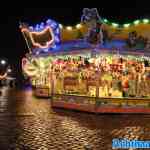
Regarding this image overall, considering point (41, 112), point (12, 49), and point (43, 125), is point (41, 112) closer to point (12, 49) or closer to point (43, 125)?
point (43, 125)

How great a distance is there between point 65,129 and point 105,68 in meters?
6.19

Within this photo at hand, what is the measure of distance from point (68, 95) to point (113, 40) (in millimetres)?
3096

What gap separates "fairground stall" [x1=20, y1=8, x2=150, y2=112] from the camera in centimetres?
1934

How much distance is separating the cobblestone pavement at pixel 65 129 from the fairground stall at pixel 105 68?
106cm

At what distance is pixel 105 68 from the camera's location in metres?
19.8

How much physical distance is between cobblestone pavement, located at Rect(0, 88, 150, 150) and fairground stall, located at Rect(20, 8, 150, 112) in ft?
3.49

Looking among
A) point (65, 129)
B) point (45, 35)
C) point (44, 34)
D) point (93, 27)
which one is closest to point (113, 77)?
point (93, 27)

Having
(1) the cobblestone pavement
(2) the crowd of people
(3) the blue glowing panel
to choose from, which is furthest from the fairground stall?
(3) the blue glowing panel

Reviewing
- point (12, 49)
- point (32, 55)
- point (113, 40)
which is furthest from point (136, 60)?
point (12, 49)

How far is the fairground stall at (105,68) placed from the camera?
63.5ft

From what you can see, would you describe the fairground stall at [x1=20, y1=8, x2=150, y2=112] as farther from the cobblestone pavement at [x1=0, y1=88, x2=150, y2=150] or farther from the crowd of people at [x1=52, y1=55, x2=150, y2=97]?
the cobblestone pavement at [x1=0, y1=88, x2=150, y2=150]

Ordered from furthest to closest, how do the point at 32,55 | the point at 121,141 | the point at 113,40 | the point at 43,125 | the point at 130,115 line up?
1. the point at 32,55
2. the point at 113,40
3. the point at 130,115
4. the point at 43,125
5. the point at 121,141

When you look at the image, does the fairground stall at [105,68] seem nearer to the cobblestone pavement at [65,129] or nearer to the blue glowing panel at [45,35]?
the cobblestone pavement at [65,129]

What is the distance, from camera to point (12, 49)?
7681 cm
